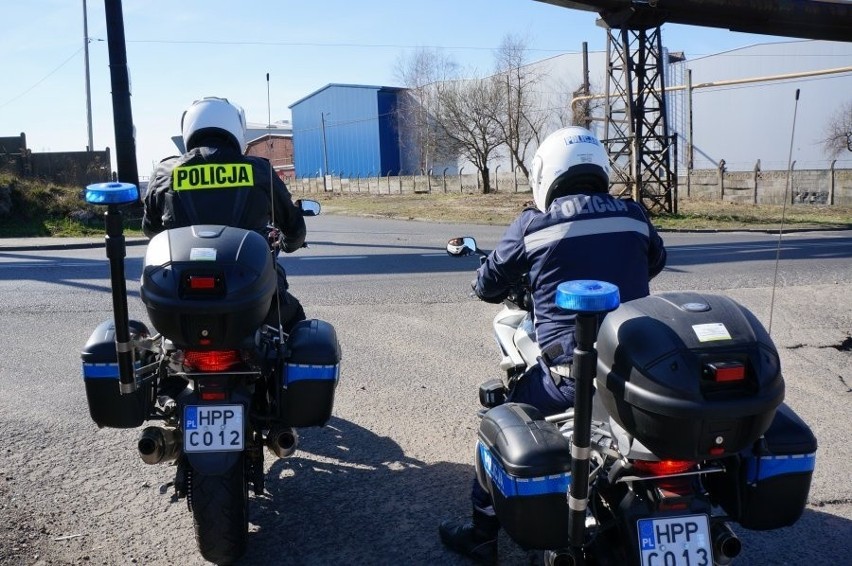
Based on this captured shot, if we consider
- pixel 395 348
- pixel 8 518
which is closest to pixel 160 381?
pixel 8 518

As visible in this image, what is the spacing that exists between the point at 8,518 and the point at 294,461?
1.44 meters

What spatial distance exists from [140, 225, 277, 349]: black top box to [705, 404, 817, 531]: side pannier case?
1.85 meters

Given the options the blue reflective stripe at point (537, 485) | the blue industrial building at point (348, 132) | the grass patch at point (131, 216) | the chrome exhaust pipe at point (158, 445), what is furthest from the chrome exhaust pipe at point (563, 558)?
the blue industrial building at point (348, 132)

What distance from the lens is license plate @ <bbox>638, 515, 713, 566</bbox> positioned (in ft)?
8.11

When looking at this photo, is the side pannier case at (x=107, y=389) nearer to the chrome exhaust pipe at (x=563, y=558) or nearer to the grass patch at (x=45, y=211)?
the chrome exhaust pipe at (x=563, y=558)

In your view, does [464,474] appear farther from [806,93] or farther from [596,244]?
[806,93]

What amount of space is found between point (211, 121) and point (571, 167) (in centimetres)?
197

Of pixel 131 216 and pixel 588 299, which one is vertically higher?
pixel 588 299

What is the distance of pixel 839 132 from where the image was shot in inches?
1357

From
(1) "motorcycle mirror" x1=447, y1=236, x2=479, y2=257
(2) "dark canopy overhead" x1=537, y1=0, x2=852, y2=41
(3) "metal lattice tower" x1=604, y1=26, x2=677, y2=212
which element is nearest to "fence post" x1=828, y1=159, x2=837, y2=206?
(3) "metal lattice tower" x1=604, y1=26, x2=677, y2=212

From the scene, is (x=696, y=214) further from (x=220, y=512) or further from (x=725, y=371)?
(x=725, y=371)

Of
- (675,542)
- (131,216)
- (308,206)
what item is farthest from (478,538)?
(131,216)

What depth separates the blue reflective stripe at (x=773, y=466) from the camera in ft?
8.57

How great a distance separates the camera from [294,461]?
14.9ft
